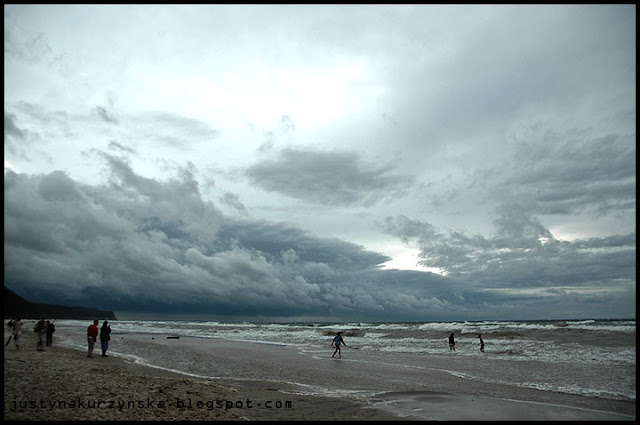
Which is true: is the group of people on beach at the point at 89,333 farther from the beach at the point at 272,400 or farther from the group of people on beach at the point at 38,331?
the beach at the point at 272,400

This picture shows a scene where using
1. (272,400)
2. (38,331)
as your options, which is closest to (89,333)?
(38,331)

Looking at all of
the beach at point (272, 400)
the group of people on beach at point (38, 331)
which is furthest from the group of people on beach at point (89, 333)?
the beach at point (272, 400)

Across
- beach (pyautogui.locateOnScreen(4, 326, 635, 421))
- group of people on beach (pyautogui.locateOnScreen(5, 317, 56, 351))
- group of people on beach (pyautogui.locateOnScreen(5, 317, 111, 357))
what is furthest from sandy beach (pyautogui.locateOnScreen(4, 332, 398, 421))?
group of people on beach (pyautogui.locateOnScreen(5, 317, 56, 351))

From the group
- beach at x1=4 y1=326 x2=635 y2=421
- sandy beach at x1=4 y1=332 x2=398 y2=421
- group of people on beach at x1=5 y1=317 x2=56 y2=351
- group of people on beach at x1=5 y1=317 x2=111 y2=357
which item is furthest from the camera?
group of people on beach at x1=5 y1=317 x2=56 y2=351

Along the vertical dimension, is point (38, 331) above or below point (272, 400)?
below

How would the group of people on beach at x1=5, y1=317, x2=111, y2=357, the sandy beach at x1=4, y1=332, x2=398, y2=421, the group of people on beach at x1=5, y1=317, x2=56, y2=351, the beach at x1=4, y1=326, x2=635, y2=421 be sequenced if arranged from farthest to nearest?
the group of people on beach at x1=5, y1=317, x2=56, y2=351 < the group of people on beach at x1=5, y1=317, x2=111, y2=357 < the beach at x1=4, y1=326, x2=635, y2=421 < the sandy beach at x1=4, y1=332, x2=398, y2=421

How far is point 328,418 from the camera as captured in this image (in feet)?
36.3

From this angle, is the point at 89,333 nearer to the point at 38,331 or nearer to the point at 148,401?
the point at 38,331

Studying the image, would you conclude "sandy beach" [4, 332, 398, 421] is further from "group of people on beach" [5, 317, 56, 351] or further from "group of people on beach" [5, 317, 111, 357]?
"group of people on beach" [5, 317, 56, 351]

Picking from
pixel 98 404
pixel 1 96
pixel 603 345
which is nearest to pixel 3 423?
pixel 98 404

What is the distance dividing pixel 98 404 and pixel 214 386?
17.4 ft

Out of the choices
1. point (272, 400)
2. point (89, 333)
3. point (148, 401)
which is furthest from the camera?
point (89, 333)

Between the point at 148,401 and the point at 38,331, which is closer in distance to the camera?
the point at 148,401

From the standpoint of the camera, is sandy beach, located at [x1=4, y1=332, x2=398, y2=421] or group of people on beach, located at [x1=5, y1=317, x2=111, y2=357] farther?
group of people on beach, located at [x1=5, y1=317, x2=111, y2=357]
